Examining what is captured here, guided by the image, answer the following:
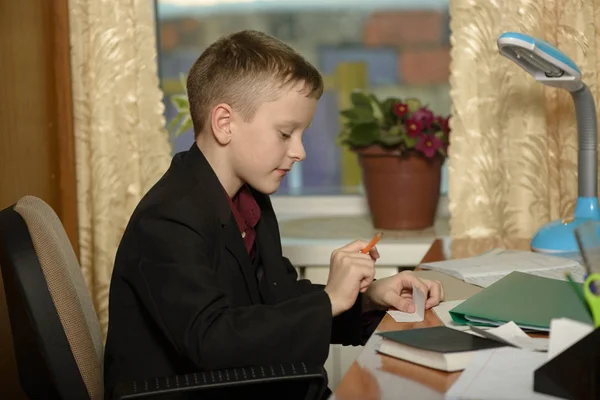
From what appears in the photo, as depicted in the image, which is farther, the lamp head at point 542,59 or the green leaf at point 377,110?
the green leaf at point 377,110

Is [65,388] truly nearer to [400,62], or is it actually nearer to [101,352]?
[101,352]

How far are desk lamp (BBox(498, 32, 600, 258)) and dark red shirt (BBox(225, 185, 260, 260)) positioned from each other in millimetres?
591

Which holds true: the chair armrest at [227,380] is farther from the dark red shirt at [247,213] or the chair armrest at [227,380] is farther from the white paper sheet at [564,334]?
the dark red shirt at [247,213]

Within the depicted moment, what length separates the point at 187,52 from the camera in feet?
9.50

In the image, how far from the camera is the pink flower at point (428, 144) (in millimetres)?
2336

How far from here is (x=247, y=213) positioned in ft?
5.27

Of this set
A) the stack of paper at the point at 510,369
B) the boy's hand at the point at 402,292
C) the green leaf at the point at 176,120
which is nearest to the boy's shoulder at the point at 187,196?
the boy's hand at the point at 402,292

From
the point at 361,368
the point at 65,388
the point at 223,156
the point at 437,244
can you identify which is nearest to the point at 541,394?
the point at 361,368

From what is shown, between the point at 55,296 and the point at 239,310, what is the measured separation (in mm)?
247

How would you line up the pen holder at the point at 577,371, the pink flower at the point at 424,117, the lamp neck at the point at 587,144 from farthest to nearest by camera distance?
the pink flower at the point at 424,117, the lamp neck at the point at 587,144, the pen holder at the point at 577,371

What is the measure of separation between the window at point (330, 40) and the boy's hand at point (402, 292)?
145 centimetres

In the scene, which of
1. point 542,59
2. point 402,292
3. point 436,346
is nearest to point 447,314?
point 402,292

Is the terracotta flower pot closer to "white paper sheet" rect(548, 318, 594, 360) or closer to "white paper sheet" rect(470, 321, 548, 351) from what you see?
"white paper sheet" rect(470, 321, 548, 351)

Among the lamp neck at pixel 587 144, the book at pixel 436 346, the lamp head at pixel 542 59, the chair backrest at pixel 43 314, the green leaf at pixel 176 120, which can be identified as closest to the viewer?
the book at pixel 436 346
